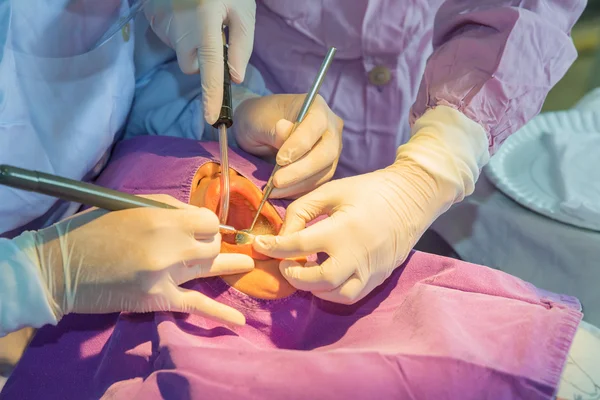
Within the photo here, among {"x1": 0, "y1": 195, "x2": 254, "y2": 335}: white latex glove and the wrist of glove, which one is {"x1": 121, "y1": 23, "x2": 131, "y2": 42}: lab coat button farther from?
the wrist of glove

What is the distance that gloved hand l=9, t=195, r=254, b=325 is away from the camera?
2.74 feet

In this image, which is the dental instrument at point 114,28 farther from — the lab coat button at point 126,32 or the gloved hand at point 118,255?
the gloved hand at point 118,255

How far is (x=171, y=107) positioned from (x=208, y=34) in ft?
1.01

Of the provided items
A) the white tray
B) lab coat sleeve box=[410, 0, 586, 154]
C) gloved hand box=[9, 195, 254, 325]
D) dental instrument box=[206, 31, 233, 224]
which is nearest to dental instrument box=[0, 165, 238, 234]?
gloved hand box=[9, 195, 254, 325]

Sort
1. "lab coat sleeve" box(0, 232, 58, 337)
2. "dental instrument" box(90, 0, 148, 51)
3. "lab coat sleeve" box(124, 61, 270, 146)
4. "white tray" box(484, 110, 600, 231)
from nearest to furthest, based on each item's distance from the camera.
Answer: "lab coat sleeve" box(0, 232, 58, 337) < "dental instrument" box(90, 0, 148, 51) < "lab coat sleeve" box(124, 61, 270, 146) < "white tray" box(484, 110, 600, 231)

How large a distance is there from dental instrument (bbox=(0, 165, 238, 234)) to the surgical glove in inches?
13.2

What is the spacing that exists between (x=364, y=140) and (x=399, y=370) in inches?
33.4

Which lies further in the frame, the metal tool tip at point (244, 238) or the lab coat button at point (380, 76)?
the lab coat button at point (380, 76)

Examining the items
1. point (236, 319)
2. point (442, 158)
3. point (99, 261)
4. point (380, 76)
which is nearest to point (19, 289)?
point (99, 261)

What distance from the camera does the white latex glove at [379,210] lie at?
927 millimetres

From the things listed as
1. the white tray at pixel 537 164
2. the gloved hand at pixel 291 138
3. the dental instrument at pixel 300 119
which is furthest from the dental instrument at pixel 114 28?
the white tray at pixel 537 164

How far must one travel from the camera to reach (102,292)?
855 millimetres

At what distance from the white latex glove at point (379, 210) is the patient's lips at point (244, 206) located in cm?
8

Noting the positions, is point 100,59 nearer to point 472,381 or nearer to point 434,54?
point 434,54
